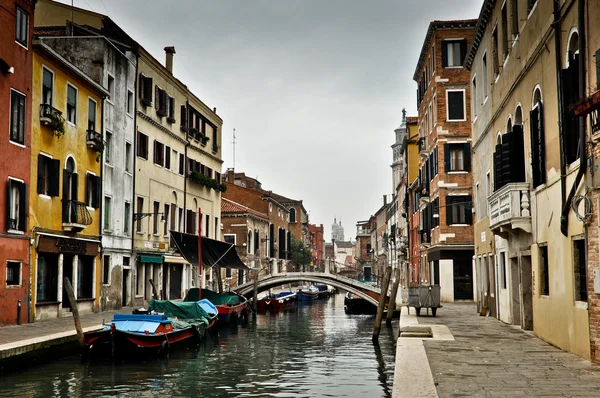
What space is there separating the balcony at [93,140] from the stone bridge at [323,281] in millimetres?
17195

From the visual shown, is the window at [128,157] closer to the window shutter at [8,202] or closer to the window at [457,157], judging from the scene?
the window shutter at [8,202]

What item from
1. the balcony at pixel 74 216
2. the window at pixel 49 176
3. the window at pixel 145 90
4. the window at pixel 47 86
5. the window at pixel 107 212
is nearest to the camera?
the window at pixel 49 176

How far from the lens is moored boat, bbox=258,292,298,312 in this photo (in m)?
40.9

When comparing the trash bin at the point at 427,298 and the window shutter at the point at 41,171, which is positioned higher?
the window shutter at the point at 41,171

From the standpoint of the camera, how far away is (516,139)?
1450cm

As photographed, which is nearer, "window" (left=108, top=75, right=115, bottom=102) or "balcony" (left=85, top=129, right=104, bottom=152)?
"balcony" (left=85, top=129, right=104, bottom=152)

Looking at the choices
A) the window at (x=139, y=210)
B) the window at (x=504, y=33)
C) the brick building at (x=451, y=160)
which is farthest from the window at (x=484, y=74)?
the window at (x=139, y=210)

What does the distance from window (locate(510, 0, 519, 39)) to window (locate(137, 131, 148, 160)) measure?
16.8m

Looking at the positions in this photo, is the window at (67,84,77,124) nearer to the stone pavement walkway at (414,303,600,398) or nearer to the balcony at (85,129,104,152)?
the balcony at (85,129,104,152)

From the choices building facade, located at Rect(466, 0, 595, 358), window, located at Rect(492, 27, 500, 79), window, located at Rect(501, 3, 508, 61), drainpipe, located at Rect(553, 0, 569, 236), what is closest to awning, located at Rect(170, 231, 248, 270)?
building facade, located at Rect(466, 0, 595, 358)

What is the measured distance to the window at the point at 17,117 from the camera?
18170 millimetres

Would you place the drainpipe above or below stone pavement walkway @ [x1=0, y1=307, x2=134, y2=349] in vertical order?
above

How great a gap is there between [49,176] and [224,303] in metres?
10.9

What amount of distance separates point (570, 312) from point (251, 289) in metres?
30.1
